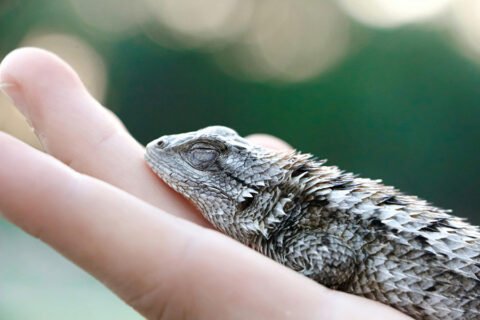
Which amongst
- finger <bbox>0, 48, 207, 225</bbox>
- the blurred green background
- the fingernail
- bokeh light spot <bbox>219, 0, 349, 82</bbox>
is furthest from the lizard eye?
bokeh light spot <bbox>219, 0, 349, 82</bbox>

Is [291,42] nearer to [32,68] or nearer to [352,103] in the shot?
[352,103]

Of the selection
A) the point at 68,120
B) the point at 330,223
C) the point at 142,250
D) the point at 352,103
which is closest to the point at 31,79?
the point at 68,120

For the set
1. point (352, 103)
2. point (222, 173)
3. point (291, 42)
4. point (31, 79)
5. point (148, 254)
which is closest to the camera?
point (148, 254)

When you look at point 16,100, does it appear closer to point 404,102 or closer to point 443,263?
point 443,263

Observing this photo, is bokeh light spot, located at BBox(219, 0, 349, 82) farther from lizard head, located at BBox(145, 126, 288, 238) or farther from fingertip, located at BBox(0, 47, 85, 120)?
fingertip, located at BBox(0, 47, 85, 120)

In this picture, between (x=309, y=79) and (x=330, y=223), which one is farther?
(x=309, y=79)

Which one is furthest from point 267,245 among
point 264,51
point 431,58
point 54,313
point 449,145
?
point 264,51
